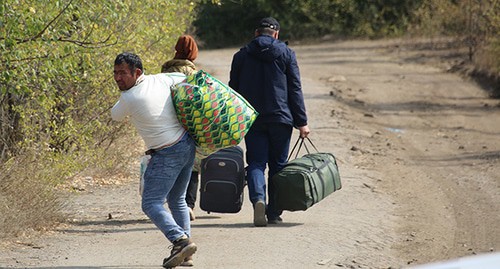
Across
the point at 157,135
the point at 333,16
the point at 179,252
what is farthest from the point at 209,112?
the point at 333,16

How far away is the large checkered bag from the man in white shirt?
0.26ft

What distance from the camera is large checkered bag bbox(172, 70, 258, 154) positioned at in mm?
7648

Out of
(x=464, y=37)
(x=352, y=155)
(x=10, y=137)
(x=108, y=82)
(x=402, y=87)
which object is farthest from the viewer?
(x=464, y=37)

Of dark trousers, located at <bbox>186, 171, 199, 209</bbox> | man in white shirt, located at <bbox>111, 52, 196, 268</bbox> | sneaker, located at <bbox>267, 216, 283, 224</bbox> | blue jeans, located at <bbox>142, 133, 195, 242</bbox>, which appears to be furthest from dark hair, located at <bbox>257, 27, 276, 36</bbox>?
blue jeans, located at <bbox>142, 133, 195, 242</bbox>

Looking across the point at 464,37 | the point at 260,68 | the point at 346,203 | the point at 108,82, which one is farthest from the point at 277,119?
the point at 464,37

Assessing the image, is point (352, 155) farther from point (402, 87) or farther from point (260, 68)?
point (402, 87)

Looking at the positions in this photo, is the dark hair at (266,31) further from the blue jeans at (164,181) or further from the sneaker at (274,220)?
the blue jeans at (164,181)

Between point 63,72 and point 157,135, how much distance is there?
6.32 feet

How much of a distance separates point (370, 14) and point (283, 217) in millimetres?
30390

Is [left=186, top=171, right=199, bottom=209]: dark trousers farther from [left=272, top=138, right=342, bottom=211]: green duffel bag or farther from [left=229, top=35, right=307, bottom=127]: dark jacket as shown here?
[left=229, top=35, right=307, bottom=127]: dark jacket

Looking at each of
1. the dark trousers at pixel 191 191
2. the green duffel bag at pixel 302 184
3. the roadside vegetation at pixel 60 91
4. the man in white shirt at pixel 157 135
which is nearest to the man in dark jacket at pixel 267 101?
the green duffel bag at pixel 302 184

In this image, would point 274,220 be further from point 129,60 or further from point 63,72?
point 129,60

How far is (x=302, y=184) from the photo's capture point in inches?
375

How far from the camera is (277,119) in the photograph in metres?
9.63
